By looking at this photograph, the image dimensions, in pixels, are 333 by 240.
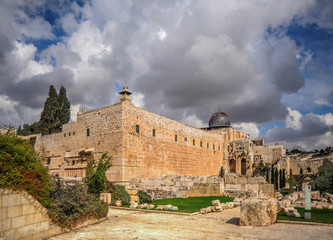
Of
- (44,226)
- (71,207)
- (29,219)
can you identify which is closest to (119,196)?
(71,207)

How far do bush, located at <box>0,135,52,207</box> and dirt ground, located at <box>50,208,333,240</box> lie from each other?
1.17m

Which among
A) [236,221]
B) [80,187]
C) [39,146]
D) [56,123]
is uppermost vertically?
[56,123]

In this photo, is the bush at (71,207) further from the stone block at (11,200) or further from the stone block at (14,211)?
the stone block at (11,200)

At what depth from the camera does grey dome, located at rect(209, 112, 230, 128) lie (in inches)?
1600

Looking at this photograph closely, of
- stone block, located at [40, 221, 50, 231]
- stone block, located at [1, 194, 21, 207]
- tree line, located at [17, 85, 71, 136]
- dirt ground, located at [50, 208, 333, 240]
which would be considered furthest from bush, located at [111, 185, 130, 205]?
tree line, located at [17, 85, 71, 136]

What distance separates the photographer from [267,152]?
41.3 meters

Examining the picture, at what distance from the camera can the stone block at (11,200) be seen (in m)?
5.32

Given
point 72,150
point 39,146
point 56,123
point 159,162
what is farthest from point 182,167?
point 56,123

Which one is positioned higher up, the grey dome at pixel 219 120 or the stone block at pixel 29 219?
the grey dome at pixel 219 120

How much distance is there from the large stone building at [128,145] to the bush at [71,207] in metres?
11.2

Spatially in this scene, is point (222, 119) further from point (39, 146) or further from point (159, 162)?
point (39, 146)

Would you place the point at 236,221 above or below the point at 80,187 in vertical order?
below

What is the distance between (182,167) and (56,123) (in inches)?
711

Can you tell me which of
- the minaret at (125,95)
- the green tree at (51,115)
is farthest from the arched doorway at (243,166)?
the green tree at (51,115)
